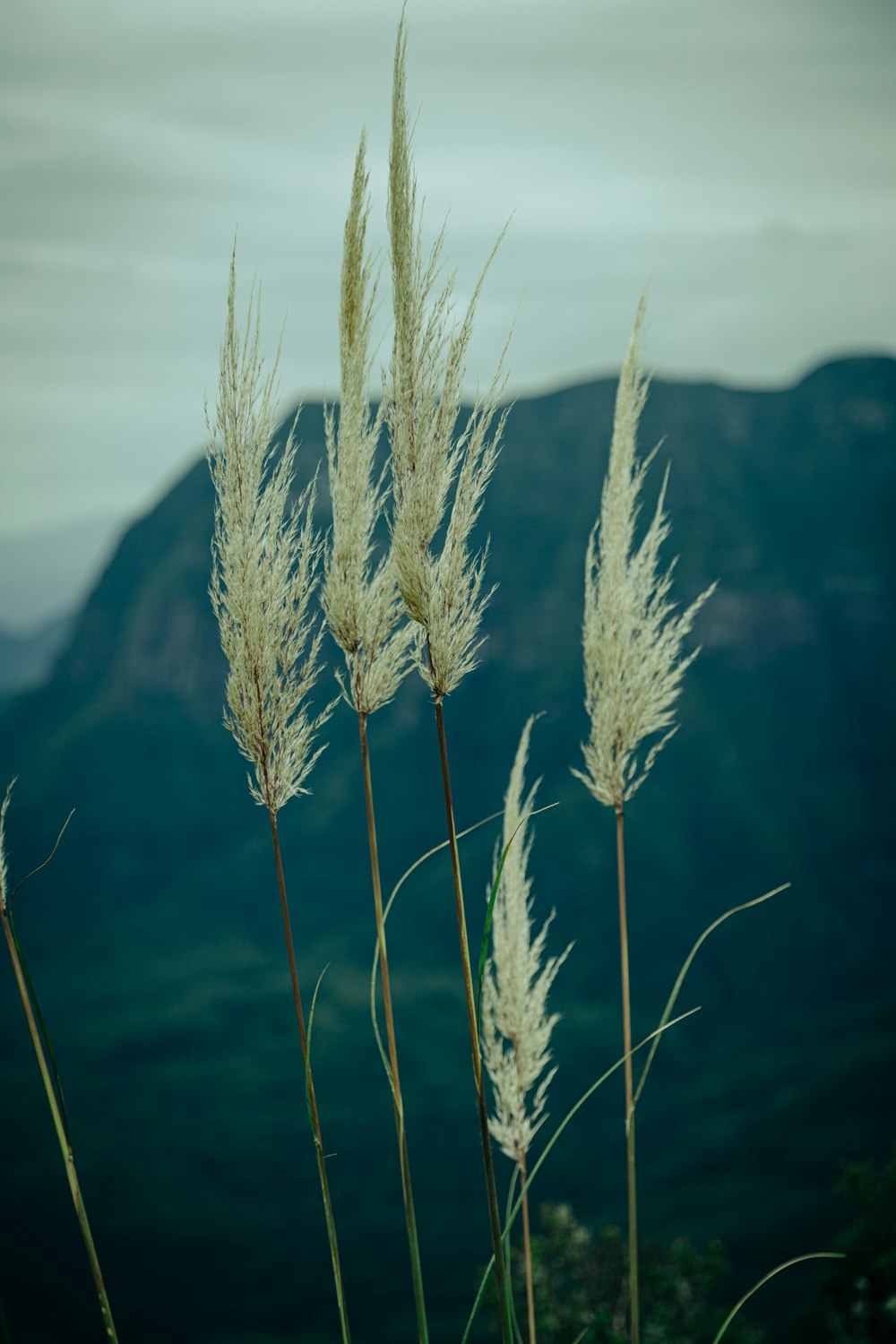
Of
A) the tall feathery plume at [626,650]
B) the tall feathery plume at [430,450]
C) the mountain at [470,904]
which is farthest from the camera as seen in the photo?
the mountain at [470,904]

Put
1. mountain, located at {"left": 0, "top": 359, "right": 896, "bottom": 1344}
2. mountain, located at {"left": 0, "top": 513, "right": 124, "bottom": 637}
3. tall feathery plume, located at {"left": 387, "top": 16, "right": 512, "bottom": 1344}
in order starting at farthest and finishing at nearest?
mountain, located at {"left": 0, "top": 513, "right": 124, "bottom": 637} < mountain, located at {"left": 0, "top": 359, "right": 896, "bottom": 1344} < tall feathery plume, located at {"left": 387, "top": 16, "right": 512, "bottom": 1344}

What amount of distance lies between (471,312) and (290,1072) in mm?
53053

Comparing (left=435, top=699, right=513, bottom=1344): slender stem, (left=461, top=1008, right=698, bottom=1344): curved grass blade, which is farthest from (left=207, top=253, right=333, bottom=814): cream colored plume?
(left=461, top=1008, right=698, bottom=1344): curved grass blade

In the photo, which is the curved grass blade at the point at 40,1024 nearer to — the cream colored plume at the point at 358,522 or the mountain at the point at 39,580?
the cream colored plume at the point at 358,522

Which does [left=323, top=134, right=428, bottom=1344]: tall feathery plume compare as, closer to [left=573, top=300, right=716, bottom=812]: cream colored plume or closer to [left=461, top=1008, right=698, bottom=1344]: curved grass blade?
[left=461, top=1008, right=698, bottom=1344]: curved grass blade

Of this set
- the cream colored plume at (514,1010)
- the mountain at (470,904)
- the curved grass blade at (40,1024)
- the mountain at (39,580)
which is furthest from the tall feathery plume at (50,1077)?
the mountain at (39,580)

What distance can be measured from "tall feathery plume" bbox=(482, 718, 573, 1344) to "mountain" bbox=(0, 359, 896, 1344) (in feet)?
103

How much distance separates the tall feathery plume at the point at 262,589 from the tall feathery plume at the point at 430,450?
0.14 meters

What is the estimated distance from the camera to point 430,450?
122 cm

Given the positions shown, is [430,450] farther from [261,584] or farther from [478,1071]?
[478,1071]

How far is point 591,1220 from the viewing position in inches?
1609

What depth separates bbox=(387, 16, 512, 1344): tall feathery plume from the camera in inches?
46.1

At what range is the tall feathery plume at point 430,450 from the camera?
117 centimetres

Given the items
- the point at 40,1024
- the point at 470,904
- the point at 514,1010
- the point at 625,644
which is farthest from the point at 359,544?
the point at 470,904
